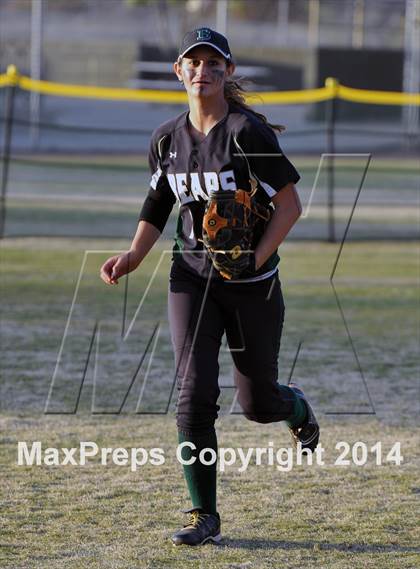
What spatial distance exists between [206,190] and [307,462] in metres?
1.61

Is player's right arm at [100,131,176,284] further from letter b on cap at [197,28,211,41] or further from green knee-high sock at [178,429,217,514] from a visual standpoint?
green knee-high sock at [178,429,217,514]

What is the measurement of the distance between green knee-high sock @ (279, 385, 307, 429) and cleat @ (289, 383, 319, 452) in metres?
0.03

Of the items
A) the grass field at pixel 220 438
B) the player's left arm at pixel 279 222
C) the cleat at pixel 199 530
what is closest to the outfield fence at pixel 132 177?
the grass field at pixel 220 438

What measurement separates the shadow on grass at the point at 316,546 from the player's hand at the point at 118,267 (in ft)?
3.60

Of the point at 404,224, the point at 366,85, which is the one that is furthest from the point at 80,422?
the point at 366,85

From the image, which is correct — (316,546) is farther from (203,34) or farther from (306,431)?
(203,34)

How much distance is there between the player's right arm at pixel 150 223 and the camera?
4.61 metres

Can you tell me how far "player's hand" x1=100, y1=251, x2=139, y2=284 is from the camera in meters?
4.60

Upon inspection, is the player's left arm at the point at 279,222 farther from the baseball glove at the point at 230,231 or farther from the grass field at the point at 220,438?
the grass field at the point at 220,438

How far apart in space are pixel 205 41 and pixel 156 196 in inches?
27.1

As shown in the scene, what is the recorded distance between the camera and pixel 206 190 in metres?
4.40

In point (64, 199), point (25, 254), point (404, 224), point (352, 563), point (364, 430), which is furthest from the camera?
point (64, 199)

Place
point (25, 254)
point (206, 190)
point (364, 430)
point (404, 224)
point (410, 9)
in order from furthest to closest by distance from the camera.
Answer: point (410, 9)
point (404, 224)
point (25, 254)
point (364, 430)
point (206, 190)

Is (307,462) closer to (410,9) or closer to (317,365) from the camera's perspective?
(317,365)
